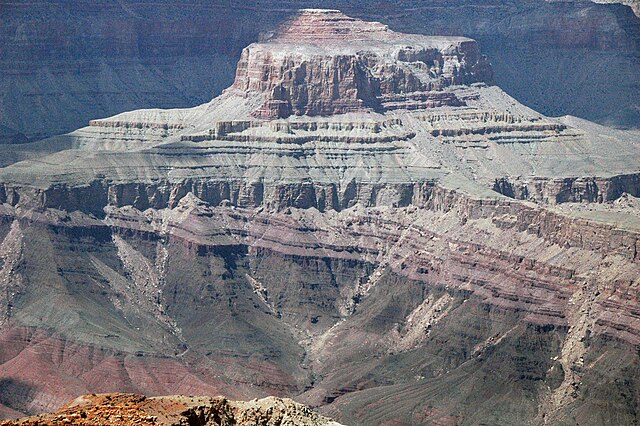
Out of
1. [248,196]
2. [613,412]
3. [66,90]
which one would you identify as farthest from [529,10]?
[613,412]

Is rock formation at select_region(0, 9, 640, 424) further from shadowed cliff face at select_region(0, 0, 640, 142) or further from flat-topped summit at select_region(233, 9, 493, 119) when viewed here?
shadowed cliff face at select_region(0, 0, 640, 142)

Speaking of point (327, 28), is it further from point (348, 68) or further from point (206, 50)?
point (206, 50)

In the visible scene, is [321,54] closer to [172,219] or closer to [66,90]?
[172,219]

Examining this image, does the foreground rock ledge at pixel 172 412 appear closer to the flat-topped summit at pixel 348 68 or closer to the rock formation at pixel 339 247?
the rock formation at pixel 339 247

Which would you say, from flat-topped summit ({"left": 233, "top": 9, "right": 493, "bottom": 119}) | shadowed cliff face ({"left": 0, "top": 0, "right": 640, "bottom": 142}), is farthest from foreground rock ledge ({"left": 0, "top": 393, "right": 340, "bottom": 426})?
shadowed cliff face ({"left": 0, "top": 0, "right": 640, "bottom": 142})

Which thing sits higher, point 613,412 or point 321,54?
point 321,54
